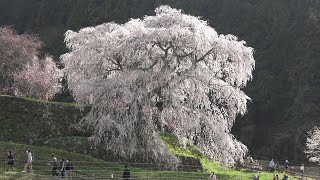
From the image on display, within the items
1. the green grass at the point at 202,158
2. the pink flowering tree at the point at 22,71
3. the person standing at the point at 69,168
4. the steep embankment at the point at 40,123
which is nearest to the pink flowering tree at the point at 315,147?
the green grass at the point at 202,158

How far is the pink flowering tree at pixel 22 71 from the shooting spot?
4088 cm

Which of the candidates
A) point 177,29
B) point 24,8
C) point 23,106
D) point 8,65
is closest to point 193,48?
point 177,29

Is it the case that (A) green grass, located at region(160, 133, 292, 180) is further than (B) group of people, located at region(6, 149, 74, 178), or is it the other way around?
(A) green grass, located at region(160, 133, 292, 180)

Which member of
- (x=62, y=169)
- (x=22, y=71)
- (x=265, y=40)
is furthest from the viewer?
(x=265, y=40)

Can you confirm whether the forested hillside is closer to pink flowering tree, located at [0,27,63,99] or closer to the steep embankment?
pink flowering tree, located at [0,27,63,99]

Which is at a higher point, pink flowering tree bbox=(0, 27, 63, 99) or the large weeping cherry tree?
pink flowering tree bbox=(0, 27, 63, 99)

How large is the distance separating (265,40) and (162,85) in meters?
46.9

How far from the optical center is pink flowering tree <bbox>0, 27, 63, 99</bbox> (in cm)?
4088

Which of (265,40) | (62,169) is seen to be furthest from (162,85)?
(265,40)

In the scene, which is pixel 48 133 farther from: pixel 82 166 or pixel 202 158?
pixel 202 158

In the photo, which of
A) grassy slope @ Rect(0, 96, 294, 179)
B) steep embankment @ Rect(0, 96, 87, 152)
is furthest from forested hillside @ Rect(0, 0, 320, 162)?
grassy slope @ Rect(0, 96, 294, 179)

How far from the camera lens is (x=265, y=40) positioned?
70625 millimetres

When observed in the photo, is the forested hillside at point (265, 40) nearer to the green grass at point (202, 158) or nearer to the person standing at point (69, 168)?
the green grass at point (202, 158)

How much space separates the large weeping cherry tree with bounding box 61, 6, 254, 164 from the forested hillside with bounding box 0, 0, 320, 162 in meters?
30.1
